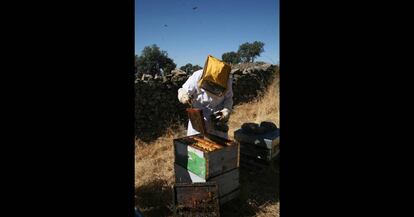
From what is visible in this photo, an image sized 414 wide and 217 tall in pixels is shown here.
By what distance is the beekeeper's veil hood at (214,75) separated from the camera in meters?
4.04

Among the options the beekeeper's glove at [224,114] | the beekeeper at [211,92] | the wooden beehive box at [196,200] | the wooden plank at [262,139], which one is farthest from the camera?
the wooden plank at [262,139]

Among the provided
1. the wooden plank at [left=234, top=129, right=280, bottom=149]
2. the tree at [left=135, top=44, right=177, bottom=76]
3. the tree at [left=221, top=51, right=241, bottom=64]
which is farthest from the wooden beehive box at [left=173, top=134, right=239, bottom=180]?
the tree at [left=221, top=51, right=241, bottom=64]

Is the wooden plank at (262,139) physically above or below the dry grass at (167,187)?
above

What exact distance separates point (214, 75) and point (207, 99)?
0.70 meters

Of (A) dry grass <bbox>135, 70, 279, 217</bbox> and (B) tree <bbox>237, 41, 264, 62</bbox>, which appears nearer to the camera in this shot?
(A) dry grass <bbox>135, 70, 279, 217</bbox>

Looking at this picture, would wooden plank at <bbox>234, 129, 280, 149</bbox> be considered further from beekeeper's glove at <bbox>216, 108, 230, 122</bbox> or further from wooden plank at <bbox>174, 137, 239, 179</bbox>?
wooden plank at <bbox>174, 137, 239, 179</bbox>

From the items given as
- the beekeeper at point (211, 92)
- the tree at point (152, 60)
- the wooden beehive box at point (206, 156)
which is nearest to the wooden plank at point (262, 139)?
the beekeeper at point (211, 92)

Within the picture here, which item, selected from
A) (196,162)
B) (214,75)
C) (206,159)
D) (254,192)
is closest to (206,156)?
(206,159)

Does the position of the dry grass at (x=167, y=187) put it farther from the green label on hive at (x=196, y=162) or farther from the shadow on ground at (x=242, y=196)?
the green label on hive at (x=196, y=162)

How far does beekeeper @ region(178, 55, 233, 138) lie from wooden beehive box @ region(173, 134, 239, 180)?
0.54 meters

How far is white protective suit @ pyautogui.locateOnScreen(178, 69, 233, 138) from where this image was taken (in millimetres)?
4586
